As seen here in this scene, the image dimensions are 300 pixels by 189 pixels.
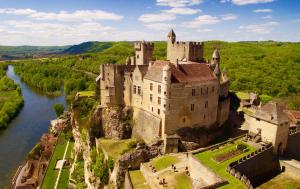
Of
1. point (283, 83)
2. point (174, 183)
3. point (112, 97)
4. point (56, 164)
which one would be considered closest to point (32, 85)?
point (56, 164)

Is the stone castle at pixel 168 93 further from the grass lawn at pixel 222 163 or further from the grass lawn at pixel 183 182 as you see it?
the grass lawn at pixel 183 182

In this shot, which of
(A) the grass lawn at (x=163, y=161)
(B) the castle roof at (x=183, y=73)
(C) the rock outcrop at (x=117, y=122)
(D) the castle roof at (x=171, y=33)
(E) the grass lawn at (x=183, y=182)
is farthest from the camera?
(D) the castle roof at (x=171, y=33)

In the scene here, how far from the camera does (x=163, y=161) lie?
110 feet

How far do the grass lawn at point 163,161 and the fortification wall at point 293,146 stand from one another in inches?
633

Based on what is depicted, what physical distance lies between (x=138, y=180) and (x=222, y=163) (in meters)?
9.65

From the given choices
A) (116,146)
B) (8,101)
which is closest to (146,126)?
(116,146)

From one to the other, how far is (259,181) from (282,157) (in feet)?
18.5

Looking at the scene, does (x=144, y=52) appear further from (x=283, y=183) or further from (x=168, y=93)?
(x=283, y=183)

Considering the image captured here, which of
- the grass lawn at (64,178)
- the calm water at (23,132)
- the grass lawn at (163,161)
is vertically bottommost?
the grass lawn at (64,178)

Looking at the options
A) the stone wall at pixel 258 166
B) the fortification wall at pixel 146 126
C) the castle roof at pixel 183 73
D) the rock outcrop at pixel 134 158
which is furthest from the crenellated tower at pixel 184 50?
the stone wall at pixel 258 166

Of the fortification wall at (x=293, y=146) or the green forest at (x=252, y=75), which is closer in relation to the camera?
the fortification wall at (x=293, y=146)

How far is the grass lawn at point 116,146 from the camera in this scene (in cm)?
3728

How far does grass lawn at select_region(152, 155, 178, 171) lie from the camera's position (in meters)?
32.3

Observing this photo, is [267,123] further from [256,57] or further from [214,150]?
[256,57]
